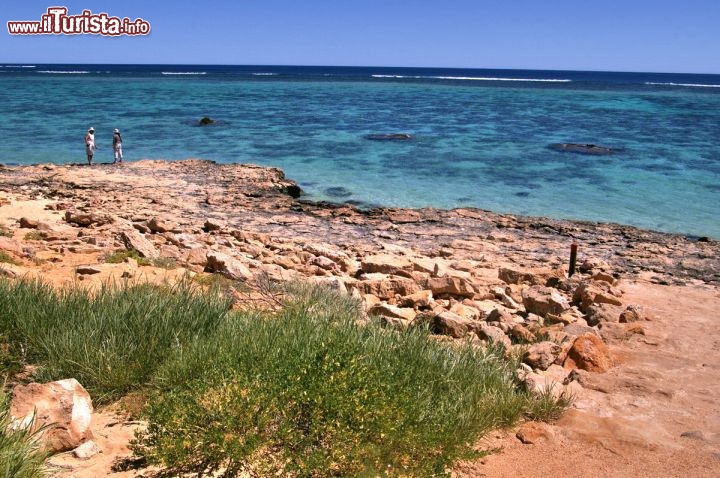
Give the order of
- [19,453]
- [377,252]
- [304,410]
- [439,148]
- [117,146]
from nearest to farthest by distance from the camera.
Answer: [19,453]
[304,410]
[377,252]
[117,146]
[439,148]

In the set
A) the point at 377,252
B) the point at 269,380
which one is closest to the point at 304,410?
the point at 269,380

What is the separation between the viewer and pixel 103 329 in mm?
5375

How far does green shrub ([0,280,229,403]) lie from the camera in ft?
16.6

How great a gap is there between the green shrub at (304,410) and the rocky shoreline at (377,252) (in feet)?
5.56

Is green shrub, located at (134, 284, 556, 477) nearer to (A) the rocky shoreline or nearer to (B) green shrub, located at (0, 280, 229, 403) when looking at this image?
(B) green shrub, located at (0, 280, 229, 403)

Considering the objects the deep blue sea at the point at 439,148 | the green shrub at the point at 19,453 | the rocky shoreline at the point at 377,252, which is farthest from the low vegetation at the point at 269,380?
the deep blue sea at the point at 439,148

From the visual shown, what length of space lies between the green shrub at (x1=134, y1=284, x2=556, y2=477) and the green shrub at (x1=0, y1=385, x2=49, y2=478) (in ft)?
2.02

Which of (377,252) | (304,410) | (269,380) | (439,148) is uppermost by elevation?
(269,380)

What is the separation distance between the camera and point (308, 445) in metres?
4.16

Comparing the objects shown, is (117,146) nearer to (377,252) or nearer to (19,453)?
(377,252)

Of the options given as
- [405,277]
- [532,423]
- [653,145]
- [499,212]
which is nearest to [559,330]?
[405,277]

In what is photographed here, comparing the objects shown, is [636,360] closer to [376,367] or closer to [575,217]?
[376,367]

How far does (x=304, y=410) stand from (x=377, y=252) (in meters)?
9.24

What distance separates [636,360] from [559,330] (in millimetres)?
1194
